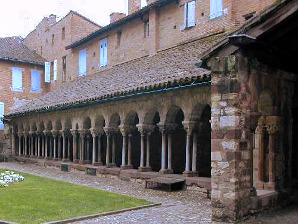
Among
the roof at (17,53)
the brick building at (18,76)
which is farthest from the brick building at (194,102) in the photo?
the roof at (17,53)

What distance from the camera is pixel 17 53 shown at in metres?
28.6

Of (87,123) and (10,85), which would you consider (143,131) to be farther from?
(10,85)

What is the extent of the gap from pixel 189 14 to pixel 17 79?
638 inches

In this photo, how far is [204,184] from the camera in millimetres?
10555

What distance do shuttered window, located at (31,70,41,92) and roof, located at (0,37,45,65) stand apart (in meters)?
0.76

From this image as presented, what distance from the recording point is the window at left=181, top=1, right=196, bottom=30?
605 inches

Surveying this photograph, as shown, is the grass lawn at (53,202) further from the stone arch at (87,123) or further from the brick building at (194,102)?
the stone arch at (87,123)

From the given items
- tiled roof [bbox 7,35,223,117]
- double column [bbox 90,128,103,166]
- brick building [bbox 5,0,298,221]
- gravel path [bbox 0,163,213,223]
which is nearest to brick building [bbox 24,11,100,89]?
brick building [bbox 5,0,298,221]

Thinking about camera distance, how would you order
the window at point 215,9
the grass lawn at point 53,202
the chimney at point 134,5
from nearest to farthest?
the grass lawn at point 53,202, the window at point 215,9, the chimney at point 134,5

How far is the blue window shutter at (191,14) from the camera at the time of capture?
1535 centimetres

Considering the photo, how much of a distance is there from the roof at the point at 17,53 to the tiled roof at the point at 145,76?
28.9ft

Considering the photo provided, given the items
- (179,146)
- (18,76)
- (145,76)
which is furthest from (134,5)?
(18,76)

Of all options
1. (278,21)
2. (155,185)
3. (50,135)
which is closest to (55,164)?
(50,135)

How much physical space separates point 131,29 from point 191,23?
415 centimetres
